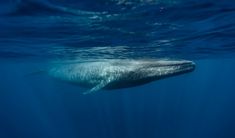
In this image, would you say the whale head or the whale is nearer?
the whale head

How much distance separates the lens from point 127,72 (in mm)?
11859

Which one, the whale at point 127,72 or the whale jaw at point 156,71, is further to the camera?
the whale at point 127,72

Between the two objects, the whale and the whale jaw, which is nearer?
the whale jaw

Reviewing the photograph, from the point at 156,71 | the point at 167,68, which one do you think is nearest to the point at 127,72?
the point at 156,71

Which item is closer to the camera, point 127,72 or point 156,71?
point 156,71

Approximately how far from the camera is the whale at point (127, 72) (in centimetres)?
1093

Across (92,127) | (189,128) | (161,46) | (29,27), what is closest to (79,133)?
(92,127)

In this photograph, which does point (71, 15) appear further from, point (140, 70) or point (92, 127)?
point (92, 127)

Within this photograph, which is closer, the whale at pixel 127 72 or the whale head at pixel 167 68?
the whale head at pixel 167 68

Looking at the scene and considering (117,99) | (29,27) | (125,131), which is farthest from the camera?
(117,99)

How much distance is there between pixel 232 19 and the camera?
14.4 metres

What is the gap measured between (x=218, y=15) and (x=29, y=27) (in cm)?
916

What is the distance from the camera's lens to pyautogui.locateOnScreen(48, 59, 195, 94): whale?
10929mm

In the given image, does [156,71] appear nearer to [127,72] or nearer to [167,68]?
[167,68]
